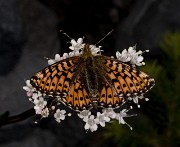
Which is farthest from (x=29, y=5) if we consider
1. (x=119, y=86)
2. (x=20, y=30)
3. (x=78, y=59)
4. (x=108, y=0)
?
(x=119, y=86)

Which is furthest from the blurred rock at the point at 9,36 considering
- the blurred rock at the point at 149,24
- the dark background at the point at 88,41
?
the blurred rock at the point at 149,24

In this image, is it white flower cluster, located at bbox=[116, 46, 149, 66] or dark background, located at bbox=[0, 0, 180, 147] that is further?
dark background, located at bbox=[0, 0, 180, 147]

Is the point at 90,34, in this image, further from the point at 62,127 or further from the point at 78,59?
the point at 78,59

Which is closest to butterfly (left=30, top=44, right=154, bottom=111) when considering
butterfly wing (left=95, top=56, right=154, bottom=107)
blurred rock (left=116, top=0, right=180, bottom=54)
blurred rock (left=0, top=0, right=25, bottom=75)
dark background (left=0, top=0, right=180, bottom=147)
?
butterfly wing (left=95, top=56, right=154, bottom=107)

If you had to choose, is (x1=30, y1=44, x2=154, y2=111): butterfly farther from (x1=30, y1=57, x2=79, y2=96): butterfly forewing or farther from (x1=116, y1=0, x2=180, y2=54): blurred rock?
(x1=116, y1=0, x2=180, y2=54): blurred rock

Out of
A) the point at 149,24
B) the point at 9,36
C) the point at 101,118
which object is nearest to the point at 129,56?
the point at 101,118

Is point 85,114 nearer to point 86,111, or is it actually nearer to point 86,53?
point 86,111
